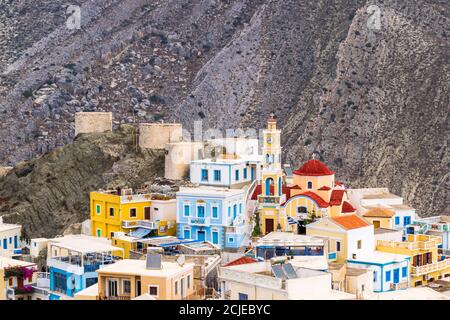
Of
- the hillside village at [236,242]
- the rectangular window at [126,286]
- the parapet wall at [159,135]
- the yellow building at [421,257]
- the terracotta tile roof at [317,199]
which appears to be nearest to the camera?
the rectangular window at [126,286]

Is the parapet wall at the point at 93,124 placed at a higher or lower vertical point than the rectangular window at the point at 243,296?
higher

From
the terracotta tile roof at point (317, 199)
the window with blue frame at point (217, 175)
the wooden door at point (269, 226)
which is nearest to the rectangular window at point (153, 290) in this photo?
the wooden door at point (269, 226)

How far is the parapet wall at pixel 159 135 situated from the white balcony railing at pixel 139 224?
45.5ft

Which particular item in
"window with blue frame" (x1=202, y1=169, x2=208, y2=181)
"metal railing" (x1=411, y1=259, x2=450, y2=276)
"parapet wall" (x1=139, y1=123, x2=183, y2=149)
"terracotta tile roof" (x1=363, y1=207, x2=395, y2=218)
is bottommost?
"metal railing" (x1=411, y1=259, x2=450, y2=276)

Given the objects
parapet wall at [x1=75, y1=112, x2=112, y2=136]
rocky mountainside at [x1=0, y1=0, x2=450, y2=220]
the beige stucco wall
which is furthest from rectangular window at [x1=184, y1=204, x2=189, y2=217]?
rocky mountainside at [x1=0, y1=0, x2=450, y2=220]

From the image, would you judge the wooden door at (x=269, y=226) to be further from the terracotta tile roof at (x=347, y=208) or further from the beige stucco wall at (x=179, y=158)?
the beige stucco wall at (x=179, y=158)

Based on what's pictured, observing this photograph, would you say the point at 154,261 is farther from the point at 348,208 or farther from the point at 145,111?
the point at 145,111

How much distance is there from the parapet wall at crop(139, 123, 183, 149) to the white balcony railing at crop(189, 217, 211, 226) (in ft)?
51.4

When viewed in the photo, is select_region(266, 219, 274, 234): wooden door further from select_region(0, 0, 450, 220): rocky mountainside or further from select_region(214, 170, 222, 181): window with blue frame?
select_region(0, 0, 450, 220): rocky mountainside

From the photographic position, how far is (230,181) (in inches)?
2371

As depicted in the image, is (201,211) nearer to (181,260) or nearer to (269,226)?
(269,226)

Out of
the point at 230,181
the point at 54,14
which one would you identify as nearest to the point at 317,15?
the point at 54,14

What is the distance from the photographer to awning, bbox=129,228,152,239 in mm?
55275

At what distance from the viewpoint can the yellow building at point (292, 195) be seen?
55.3 meters
